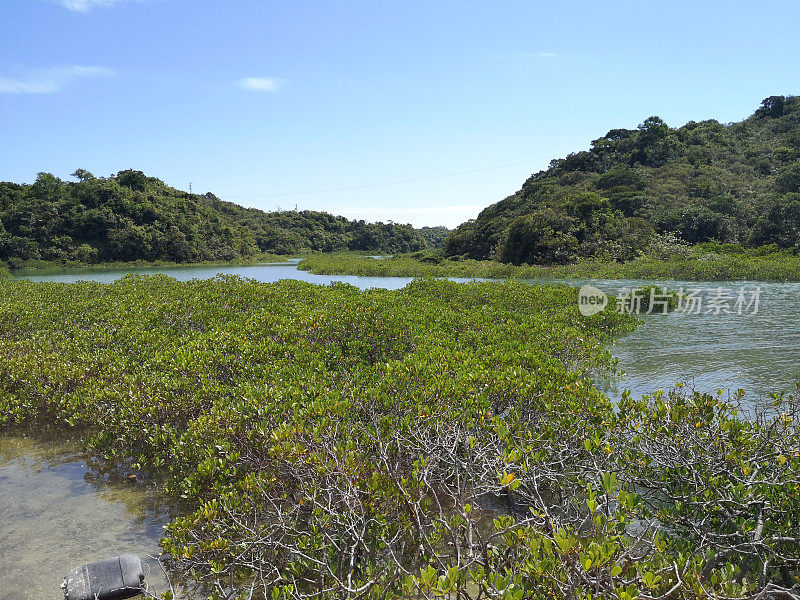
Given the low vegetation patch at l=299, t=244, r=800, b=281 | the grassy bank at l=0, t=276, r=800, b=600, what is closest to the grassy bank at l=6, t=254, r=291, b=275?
the low vegetation patch at l=299, t=244, r=800, b=281

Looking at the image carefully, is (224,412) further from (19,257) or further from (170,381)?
(19,257)

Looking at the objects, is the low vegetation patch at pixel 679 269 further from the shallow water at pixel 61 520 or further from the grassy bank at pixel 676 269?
the shallow water at pixel 61 520

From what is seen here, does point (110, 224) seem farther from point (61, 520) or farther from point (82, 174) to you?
point (61, 520)

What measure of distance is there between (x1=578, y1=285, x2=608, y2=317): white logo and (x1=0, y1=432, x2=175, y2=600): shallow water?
1226 centimetres

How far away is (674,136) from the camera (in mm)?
68938

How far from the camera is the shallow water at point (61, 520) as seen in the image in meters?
4.88

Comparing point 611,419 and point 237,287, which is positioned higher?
point 237,287

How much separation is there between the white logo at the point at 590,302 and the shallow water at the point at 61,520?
12.3 metres

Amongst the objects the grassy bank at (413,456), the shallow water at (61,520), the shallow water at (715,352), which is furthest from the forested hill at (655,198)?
the shallow water at (61,520)

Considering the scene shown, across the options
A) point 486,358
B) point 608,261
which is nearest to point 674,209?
point 608,261

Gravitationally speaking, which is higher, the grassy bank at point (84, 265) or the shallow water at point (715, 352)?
the grassy bank at point (84, 265)

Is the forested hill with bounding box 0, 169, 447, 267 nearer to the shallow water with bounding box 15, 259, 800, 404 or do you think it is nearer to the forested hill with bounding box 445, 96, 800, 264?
the forested hill with bounding box 445, 96, 800, 264

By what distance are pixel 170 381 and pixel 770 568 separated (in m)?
7.47

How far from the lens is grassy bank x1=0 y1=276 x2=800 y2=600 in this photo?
129 inches
